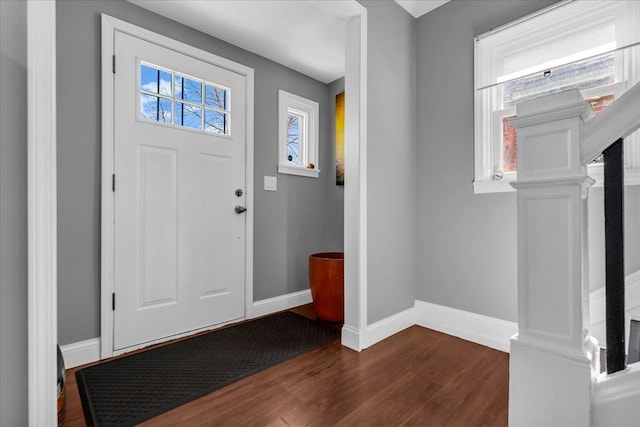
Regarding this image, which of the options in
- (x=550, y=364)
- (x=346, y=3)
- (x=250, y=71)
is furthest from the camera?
(x=250, y=71)

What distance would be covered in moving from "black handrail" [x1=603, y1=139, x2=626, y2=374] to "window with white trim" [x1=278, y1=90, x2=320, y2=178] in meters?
2.32

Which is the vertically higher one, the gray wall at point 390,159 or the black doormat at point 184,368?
the gray wall at point 390,159

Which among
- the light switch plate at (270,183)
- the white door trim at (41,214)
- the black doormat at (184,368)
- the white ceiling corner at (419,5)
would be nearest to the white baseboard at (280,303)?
the black doormat at (184,368)

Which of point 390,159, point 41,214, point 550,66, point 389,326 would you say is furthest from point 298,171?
point 41,214

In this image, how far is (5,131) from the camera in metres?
0.90

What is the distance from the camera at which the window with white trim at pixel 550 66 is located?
1562 millimetres

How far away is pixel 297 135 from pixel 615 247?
8.72ft

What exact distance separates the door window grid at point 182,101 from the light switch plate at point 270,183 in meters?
0.49

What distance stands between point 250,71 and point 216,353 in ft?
6.90

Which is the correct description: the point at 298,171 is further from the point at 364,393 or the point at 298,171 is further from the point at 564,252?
the point at 564,252

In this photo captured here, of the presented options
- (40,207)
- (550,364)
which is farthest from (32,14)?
(550,364)

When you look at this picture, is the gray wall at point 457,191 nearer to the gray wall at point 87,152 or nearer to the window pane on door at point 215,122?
the gray wall at point 87,152

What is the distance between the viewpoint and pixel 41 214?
0.94 m

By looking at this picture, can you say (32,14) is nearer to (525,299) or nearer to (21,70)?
(21,70)
